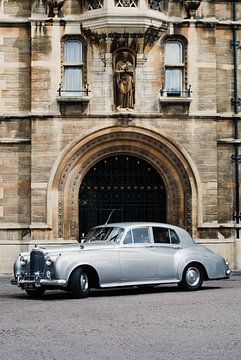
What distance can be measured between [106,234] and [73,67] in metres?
9.82

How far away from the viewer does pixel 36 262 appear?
19500 millimetres

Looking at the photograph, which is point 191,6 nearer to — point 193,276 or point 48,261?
point 193,276

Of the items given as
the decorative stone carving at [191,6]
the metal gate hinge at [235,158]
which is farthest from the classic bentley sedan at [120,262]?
the decorative stone carving at [191,6]

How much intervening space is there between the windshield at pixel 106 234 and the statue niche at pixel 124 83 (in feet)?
27.5

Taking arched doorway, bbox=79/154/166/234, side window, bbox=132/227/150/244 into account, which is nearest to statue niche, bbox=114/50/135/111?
arched doorway, bbox=79/154/166/234

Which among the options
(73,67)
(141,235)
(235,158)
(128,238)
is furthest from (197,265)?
(73,67)

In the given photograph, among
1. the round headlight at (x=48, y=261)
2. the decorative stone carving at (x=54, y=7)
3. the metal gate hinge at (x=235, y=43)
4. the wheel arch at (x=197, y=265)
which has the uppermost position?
the decorative stone carving at (x=54, y=7)

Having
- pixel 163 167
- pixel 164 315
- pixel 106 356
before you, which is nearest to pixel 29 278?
pixel 164 315

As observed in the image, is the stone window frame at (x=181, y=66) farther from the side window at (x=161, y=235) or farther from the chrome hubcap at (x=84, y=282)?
the chrome hubcap at (x=84, y=282)

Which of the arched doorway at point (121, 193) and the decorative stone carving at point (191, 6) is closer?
the decorative stone carving at point (191, 6)

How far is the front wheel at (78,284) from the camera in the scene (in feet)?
62.1

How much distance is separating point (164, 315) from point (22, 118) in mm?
15233

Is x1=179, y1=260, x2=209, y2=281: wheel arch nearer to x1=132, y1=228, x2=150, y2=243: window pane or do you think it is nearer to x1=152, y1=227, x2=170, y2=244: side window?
x1=152, y1=227, x2=170, y2=244: side window

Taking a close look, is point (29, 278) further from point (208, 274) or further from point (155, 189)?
point (155, 189)
